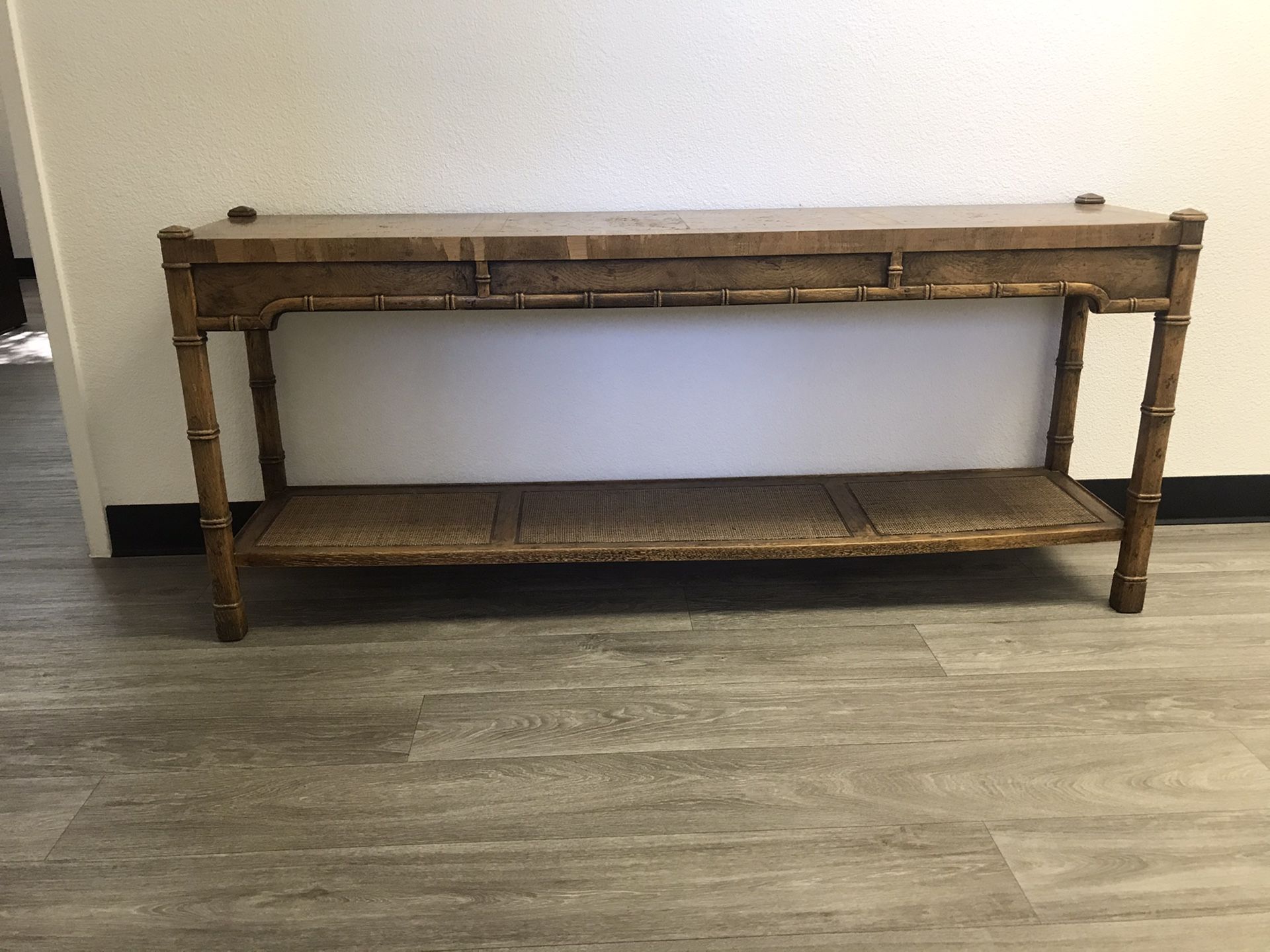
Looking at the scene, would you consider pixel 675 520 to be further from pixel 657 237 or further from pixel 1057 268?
pixel 1057 268

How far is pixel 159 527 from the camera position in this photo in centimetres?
229

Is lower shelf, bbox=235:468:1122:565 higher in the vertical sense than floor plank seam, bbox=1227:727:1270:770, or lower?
higher

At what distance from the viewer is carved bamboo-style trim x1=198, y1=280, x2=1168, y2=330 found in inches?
68.0

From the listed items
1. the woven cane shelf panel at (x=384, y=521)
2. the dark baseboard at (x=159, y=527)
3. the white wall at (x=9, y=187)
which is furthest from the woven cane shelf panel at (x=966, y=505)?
the white wall at (x=9, y=187)

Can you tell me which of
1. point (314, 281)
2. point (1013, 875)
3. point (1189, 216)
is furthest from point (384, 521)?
point (1189, 216)

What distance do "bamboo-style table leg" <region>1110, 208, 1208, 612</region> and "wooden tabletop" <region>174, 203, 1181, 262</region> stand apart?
44mm

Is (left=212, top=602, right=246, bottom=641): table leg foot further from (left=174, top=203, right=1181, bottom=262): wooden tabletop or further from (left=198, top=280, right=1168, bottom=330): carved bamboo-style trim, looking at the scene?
(left=174, top=203, right=1181, bottom=262): wooden tabletop

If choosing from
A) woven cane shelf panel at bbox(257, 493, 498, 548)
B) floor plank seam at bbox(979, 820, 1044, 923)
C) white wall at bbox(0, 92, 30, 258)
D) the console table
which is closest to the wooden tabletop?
the console table

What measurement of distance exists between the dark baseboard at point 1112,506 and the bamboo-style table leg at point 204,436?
1.22 feet

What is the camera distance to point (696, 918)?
48.6 inches

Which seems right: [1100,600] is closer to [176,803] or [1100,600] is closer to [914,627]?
[914,627]

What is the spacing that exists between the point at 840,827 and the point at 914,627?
0.65 metres

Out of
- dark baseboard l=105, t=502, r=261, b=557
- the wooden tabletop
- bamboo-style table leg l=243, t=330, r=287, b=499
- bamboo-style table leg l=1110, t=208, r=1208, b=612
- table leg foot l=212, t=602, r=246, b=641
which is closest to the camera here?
the wooden tabletop

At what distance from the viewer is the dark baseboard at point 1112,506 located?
2.28 meters
